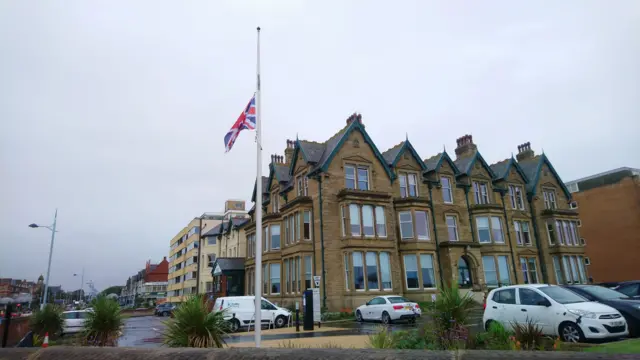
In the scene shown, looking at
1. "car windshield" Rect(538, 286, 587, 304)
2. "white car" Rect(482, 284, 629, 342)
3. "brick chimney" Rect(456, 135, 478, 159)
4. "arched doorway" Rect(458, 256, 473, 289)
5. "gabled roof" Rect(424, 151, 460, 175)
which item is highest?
"brick chimney" Rect(456, 135, 478, 159)

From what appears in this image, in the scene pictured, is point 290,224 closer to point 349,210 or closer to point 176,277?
point 349,210

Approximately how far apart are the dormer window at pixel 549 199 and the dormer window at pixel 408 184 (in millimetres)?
16277

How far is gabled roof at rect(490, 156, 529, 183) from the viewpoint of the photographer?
39344 mm

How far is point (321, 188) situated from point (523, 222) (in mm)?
21343

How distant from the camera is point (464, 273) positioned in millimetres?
33938

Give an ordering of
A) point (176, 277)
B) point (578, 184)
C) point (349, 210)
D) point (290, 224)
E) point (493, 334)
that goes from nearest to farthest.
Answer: point (493, 334) → point (349, 210) → point (290, 224) → point (578, 184) → point (176, 277)

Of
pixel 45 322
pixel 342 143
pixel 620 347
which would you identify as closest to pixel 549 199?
pixel 342 143

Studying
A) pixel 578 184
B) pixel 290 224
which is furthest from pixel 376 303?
pixel 578 184

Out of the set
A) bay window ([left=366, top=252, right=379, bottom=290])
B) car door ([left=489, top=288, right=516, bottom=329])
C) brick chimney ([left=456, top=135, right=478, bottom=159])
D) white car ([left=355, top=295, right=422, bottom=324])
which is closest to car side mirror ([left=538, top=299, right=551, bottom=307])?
car door ([left=489, top=288, right=516, bottom=329])

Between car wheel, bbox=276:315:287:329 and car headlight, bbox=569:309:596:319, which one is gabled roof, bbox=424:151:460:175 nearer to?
car wheel, bbox=276:315:287:329

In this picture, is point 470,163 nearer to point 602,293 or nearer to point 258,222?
point 602,293

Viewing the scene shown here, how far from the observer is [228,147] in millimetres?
14438

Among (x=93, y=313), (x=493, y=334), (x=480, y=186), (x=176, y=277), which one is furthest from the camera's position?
(x=176, y=277)

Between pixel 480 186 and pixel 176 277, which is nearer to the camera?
pixel 480 186
